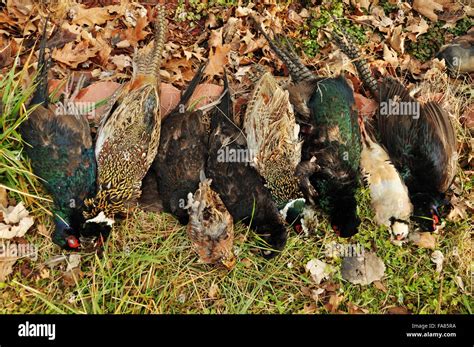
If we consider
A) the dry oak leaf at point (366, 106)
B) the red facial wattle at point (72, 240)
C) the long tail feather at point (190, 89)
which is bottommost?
the red facial wattle at point (72, 240)

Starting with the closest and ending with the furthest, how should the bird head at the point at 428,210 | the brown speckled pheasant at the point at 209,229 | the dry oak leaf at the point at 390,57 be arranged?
the brown speckled pheasant at the point at 209,229, the bird head at the point at 428,210, the dry oak leaf at the point at 390,57

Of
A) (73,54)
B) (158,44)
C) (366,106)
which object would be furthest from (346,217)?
(73,54)

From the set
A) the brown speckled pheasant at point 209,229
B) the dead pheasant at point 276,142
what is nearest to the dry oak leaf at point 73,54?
the dead pheasant at point 276,142

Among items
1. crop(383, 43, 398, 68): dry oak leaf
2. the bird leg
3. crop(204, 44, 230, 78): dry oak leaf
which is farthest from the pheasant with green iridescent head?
crop(383, 43, 398, 68): dry oak leaf

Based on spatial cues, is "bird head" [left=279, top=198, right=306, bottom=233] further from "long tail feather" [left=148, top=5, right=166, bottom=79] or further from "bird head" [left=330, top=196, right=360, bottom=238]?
"long tail feather" [left=148, top=5, right=166, bottom=79]

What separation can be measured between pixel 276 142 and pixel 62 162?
1.82 metres

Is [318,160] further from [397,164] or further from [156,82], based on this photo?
[156,82]

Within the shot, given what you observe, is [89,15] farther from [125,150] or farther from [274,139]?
[274,139]

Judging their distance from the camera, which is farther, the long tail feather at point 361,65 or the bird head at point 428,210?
the long tail feather at point 361,65

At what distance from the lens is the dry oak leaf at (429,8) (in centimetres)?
595

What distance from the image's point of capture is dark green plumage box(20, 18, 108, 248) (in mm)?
4395

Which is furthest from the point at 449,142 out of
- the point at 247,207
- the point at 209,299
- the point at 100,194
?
the point at 100,194

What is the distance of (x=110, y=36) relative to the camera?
5.36 m

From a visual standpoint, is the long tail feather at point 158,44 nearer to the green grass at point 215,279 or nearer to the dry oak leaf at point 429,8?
the green grass at point 215,279
